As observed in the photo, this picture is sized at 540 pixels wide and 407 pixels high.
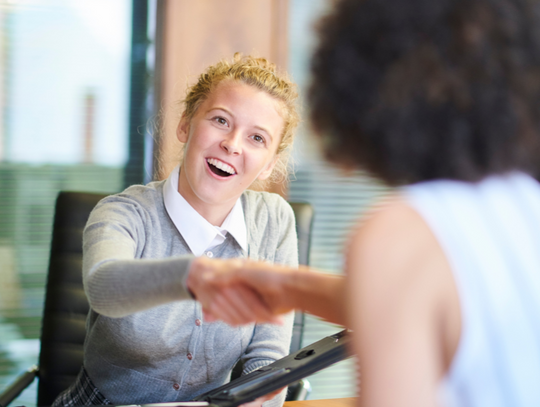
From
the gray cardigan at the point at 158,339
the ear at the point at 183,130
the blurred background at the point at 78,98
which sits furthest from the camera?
the blurred background at the point at 78,98

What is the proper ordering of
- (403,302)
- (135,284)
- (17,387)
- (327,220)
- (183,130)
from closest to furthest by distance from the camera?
1. (403,302)
2. (135,284)
3. (17,387)
4. (183,130)
5. (327,220)

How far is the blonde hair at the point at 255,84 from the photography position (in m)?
1.40

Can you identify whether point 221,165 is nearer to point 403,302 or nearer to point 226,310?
point 226,310

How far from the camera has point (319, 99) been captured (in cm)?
60

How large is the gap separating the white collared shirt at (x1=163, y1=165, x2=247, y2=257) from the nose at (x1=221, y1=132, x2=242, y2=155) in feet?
0.58

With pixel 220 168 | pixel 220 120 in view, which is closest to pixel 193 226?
pixel 220 168

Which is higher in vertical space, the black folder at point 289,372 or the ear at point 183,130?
the ear at point 183,130

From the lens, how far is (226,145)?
132 centimetres

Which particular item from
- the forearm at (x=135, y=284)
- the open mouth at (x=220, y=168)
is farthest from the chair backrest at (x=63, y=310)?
the forearm at (x=135, y=284)

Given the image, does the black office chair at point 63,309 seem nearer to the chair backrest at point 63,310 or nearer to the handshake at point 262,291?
the chair backrest at point 63,310

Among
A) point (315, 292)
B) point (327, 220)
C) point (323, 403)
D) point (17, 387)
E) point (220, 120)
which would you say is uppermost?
point (220, 120)

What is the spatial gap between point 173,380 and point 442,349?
36.8 inches

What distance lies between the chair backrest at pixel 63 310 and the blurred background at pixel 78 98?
28.3 inches

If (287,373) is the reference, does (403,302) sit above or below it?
above
